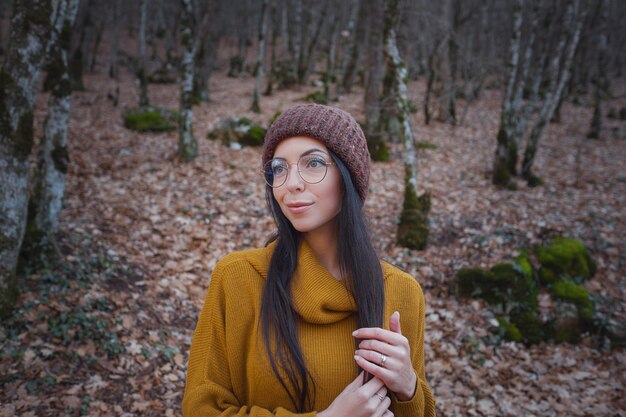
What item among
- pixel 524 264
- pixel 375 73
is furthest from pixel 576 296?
pixel 375 73

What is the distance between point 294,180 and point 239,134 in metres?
9.84

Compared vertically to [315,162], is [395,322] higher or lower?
lower

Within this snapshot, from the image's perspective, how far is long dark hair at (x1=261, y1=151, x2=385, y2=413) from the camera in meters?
1.71

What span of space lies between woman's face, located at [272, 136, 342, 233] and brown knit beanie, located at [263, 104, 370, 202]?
5 cm

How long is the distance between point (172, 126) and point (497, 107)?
15.4 m

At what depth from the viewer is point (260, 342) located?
175 centimetres

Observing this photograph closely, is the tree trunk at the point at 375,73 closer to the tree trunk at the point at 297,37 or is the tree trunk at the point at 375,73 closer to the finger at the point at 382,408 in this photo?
the tree trunk at the point at 297,37

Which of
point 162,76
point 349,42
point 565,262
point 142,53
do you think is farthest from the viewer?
point 162,76

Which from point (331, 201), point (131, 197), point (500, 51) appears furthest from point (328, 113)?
point (500, 51)

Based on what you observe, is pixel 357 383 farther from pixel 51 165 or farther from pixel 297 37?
pixel 297 37

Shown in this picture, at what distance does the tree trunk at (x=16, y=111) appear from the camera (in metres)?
3.71

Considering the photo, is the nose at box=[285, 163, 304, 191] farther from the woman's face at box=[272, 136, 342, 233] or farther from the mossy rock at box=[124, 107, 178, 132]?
the mossy rock at box=[124, 107, 178, 132]

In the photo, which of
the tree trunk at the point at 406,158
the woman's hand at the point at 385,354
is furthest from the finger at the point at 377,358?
the tree trunk at the point at 406,158

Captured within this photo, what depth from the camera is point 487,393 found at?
4406mm
